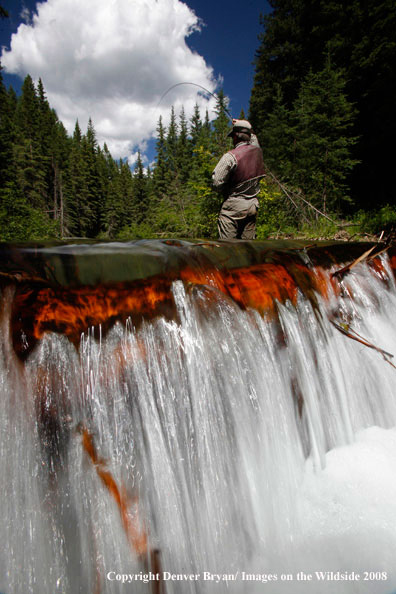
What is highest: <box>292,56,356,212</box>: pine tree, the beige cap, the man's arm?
<box>292,56,356,212</box>: pine tree

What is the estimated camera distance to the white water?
1.47 meters

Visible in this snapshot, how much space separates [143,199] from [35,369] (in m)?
52.3

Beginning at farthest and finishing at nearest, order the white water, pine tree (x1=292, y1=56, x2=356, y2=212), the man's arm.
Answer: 1. pine tree (x1=292, y1=56, x2=356, y2=212)
2. the man's arm
3. the white water

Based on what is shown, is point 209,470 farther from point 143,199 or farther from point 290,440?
point 143,199

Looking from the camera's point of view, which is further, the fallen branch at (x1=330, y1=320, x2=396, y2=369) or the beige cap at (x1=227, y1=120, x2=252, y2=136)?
the beige cap at (x1=227, y1=120, x2=252, y2=136)

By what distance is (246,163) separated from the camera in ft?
13.6

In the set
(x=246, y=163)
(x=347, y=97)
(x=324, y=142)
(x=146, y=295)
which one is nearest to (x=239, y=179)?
(x=246, y=163)

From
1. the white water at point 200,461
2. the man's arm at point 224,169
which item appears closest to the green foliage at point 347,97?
the man's arm at point 224,169

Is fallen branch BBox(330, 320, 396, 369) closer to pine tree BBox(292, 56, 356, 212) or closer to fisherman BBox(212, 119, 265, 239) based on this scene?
fisherman BBox(212, 119, 265, 239)

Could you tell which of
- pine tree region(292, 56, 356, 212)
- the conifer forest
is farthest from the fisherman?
pine tree region(292, 56, 356, 212)

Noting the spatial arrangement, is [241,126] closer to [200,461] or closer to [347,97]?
[200,461]

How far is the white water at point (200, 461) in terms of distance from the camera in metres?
1.47

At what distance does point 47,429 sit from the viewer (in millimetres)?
1513

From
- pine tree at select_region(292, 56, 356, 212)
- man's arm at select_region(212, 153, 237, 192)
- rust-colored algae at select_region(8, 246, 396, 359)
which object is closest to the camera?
Answer: rust-colored algae at select_region(8, 246, 396, 359)
